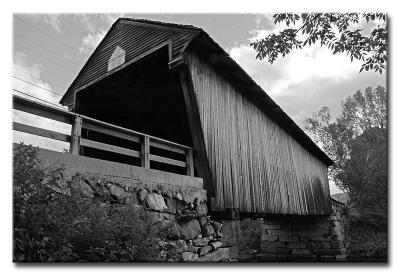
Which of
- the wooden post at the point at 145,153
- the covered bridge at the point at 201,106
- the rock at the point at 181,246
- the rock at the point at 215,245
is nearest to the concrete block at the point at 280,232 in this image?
the covered bridge at the point at 201,106

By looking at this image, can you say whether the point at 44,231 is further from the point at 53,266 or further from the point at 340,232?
the point at 340,232

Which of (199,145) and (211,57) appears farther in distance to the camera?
(211,57)

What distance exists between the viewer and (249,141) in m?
7.55

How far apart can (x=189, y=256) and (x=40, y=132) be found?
2.82 meters

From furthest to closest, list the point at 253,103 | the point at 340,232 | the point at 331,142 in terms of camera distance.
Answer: the point at 340,232
the point at 331,142
the point at 253,103

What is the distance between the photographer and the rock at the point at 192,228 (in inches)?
184

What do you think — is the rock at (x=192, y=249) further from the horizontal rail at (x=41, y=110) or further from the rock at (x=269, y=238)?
the rock at (x=269, y=238)

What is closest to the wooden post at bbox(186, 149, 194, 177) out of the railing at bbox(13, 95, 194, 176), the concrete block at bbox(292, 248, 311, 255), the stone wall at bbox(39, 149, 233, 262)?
the stone wall at bbox(39, 149, 233, 262)

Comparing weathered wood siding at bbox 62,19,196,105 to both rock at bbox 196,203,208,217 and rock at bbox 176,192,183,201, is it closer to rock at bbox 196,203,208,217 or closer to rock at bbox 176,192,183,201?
rock at bbox 176,192,183,201

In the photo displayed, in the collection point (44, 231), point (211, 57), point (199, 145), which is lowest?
point (44, 231)

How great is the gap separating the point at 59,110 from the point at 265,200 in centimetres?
575

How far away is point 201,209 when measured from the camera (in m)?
5.16

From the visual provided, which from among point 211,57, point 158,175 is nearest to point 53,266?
point 158,175

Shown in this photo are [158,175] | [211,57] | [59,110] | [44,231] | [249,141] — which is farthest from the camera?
[249,141]
